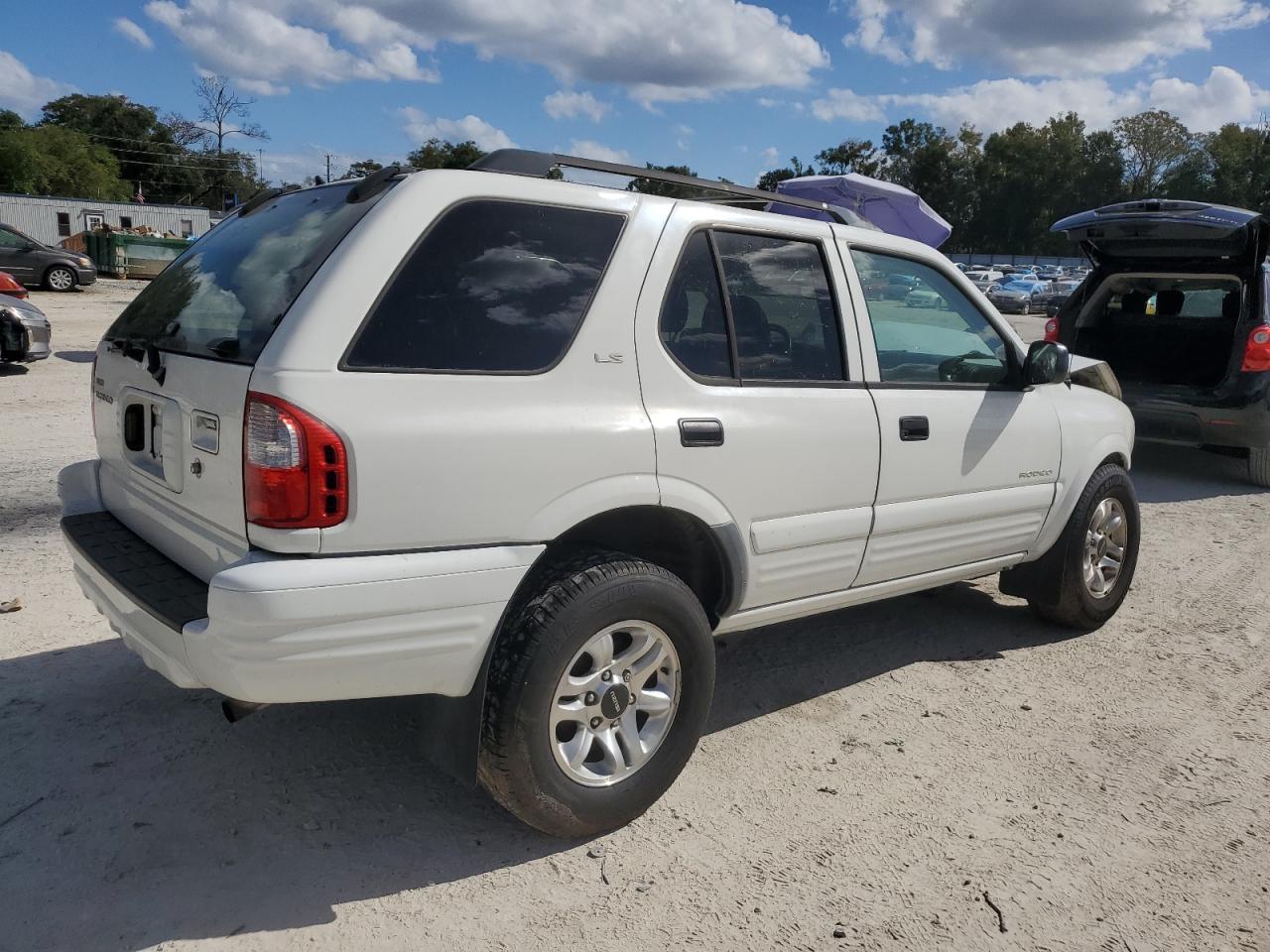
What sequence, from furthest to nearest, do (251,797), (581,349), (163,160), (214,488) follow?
1. (163,160)
2. (251,797)
3. (581,349)
4. (214,488)

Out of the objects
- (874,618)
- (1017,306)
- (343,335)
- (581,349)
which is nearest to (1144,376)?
(874,618)

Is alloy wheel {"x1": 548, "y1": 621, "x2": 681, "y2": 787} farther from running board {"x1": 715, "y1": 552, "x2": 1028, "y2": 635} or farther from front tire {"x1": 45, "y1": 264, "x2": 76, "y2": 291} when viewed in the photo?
front tire {"x1": 45, "y1": 264, "x2": 76, "y2": 291}

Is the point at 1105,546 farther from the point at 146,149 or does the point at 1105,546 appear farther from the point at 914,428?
the point at 146,149

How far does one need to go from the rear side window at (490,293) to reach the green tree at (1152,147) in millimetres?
92737

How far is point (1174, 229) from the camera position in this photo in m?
7.50

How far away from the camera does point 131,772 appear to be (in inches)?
123

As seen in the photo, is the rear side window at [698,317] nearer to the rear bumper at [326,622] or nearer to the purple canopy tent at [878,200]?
the rear bumper at [326,622]

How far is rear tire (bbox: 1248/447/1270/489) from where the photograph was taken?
838 cm

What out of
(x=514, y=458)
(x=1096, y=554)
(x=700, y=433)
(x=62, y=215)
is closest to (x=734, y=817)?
(x=700, y=433)

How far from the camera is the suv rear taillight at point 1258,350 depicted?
7957 millimetres

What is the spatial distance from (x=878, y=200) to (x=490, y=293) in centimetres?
1506

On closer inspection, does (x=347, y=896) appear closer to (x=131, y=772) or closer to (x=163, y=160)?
(x=131, y=772)

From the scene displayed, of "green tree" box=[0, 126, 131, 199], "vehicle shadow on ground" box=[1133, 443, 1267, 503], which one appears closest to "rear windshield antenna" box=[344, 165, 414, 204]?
"vehicle shadow on ground" box=[1133, 443, 1267, 503]

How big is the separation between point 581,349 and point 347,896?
161cm
